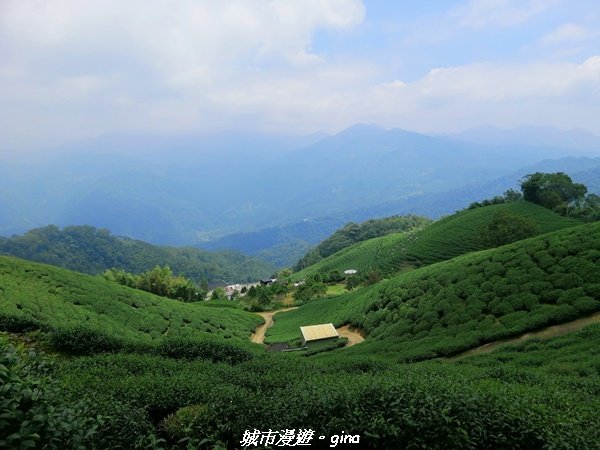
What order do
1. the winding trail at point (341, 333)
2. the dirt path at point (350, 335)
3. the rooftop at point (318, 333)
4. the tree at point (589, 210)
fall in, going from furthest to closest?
the tree at point (589, 210), the rooftop at point (318, 333), the winding trail at point (341, 333), the dirt path at point (350, 335)

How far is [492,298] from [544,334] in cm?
360

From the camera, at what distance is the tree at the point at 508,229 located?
43594 mm

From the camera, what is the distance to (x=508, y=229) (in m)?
44.0

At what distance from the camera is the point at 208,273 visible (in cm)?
16500

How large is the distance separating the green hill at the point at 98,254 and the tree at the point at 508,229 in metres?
120

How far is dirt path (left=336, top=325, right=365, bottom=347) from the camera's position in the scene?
2713cm

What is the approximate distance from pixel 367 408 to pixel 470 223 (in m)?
62.4

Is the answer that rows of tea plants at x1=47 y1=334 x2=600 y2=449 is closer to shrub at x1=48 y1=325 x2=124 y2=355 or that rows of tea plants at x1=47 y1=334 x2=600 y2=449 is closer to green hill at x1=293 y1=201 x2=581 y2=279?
shrub at x1=48 y1=325 x2=124 y2=355

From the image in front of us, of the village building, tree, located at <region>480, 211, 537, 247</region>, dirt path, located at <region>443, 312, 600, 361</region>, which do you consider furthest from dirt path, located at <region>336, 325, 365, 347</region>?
tree, located at <region>480, 211, 537, 247</region>

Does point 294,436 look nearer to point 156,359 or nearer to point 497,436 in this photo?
point 497,436

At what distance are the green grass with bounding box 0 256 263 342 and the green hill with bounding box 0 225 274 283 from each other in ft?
394

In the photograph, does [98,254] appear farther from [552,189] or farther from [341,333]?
[552,189]

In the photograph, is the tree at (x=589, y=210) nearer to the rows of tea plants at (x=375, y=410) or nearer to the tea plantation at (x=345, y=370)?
the tea plantation at (x=345, y=370)

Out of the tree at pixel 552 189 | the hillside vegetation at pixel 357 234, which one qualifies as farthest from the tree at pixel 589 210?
the hillside vegetation at pixel 357 234
